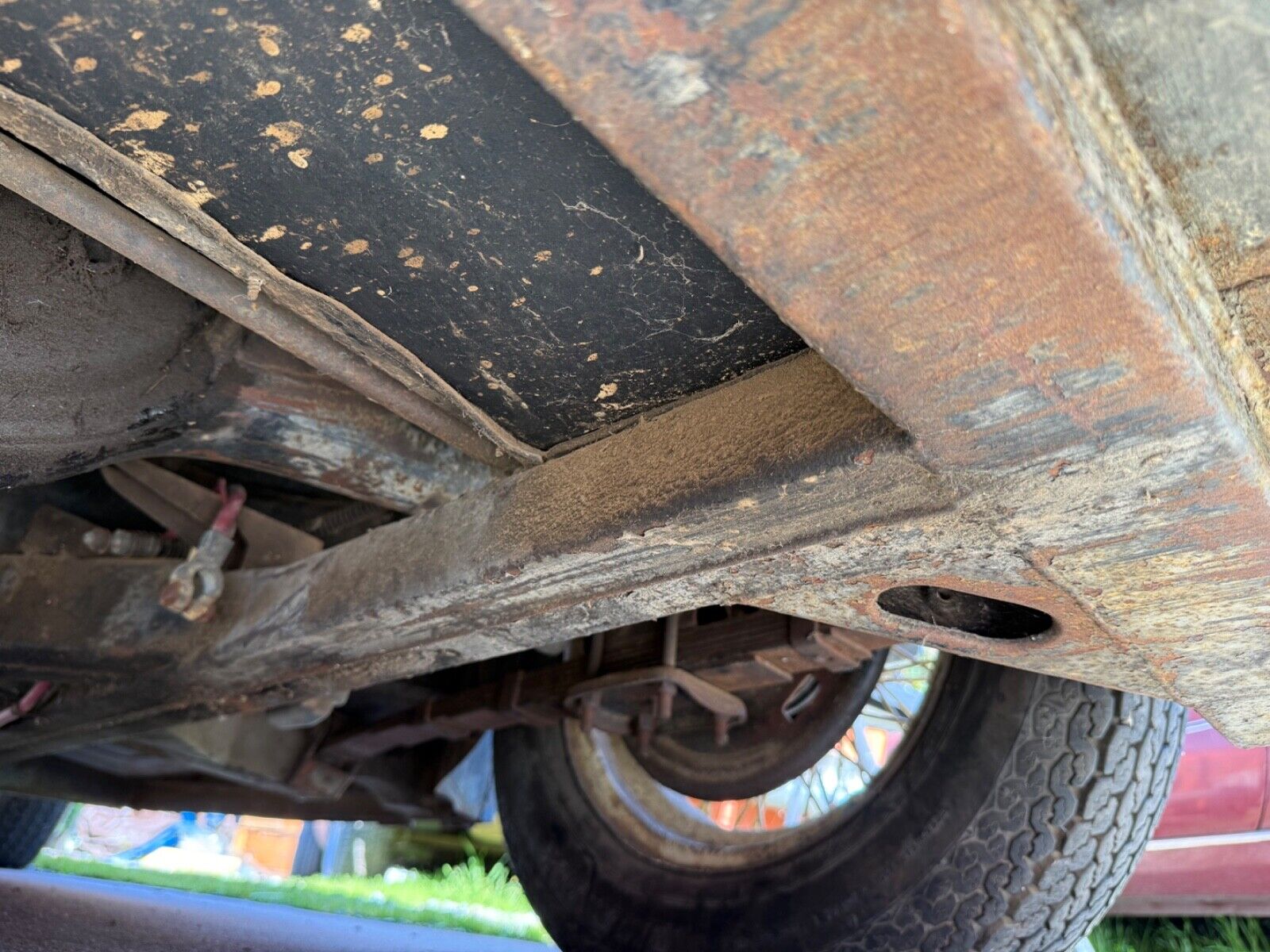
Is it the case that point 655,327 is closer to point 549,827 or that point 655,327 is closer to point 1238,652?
point 1238,652

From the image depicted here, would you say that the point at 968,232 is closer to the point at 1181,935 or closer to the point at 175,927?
the point at 175,927

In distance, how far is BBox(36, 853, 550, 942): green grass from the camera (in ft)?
11.8

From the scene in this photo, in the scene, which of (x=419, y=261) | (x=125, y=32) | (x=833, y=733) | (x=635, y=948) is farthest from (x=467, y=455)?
(x=635, y=948)

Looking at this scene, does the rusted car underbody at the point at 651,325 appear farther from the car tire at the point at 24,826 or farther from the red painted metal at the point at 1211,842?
the car tire at the point at 24,826

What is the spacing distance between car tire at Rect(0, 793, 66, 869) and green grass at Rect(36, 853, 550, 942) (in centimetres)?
28

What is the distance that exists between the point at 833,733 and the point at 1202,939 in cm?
263

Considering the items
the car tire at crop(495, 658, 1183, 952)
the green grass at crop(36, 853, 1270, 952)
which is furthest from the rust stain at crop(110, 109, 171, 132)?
the green grass at crop(36, 853, 1270, 952)

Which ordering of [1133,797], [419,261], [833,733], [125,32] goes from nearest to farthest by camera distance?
[125,32], [419,261], [1133,797], [833,733]

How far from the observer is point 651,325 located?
108cm

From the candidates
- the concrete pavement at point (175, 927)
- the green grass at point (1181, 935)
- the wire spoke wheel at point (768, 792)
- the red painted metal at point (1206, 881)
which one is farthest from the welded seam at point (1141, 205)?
the green grass at point (1181, 935)

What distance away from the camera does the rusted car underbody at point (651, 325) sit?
58cm

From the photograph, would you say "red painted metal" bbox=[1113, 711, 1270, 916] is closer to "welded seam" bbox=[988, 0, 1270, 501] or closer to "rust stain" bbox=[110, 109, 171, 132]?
"welded seam" bbox=[988, 0, 1270, 501]

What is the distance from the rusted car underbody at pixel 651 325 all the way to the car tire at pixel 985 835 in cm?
27

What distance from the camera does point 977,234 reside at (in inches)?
24.2
